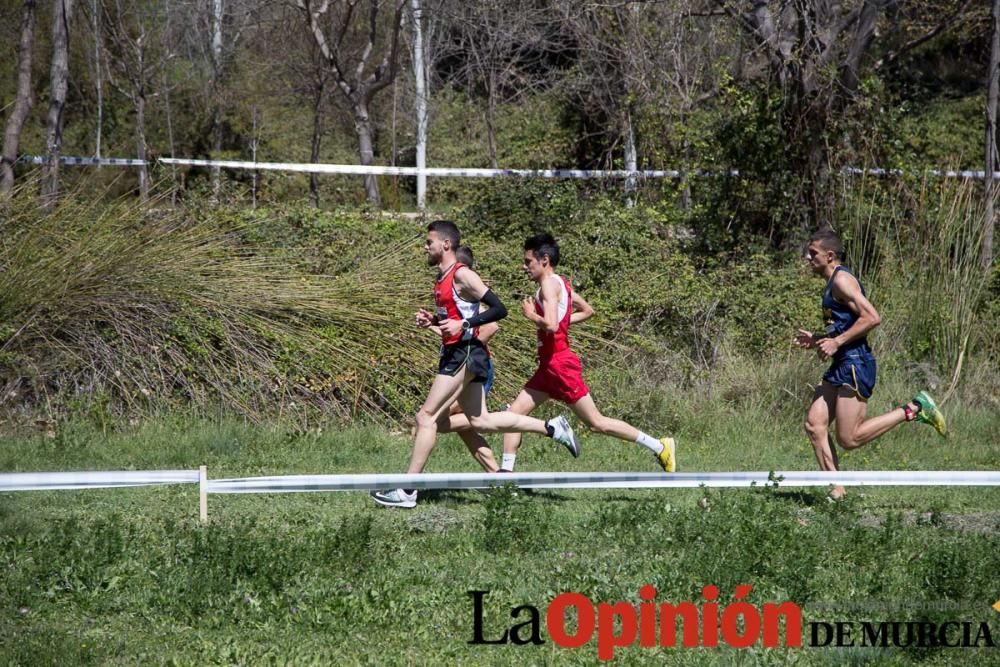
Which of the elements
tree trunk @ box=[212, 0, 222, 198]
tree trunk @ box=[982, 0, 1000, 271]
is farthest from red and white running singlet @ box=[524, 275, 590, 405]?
tree trunk @ box=[212, 0, 222, 198]

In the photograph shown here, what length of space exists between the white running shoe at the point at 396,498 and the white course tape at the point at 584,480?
362 millimetres

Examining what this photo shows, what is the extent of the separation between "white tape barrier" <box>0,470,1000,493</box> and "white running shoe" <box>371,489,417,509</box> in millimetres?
430

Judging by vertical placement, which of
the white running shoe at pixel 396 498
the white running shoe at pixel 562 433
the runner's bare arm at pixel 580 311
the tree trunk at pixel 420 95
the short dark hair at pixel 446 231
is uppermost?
the tree trunk at pixel 420 95

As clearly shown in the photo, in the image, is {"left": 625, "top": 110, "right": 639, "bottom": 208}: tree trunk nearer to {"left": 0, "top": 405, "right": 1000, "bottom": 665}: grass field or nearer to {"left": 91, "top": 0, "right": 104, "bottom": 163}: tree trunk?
{"left": 0, "top": 405, "right": 1000, "bottom": 665}: grass field

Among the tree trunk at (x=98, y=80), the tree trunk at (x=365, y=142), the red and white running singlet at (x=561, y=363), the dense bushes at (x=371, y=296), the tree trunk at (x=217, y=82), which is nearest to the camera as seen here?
the red and white running singlet at (x=561, y=363)

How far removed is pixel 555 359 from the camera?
27.5 ft

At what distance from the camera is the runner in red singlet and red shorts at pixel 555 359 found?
8234 mm

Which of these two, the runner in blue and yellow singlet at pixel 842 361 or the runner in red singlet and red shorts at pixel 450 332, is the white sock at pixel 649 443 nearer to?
the runner in blue and yellow singlet at pixel 842 361

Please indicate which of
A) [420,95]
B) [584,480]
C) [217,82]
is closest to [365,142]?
[420,95]

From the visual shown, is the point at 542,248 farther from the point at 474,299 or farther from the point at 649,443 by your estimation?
the point at 649,443

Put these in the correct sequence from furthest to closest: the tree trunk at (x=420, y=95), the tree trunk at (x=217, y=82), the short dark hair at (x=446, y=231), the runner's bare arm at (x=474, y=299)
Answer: the tree trunk at (x=217, y=82) < the tree trunk at (x=420, y=95) < the short dark hair at (x=446, y=231) < the runner's bare arm at (x=474, y=299)

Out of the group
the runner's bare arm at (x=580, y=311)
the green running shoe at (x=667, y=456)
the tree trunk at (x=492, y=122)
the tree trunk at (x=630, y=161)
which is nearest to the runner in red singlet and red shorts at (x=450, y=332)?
the runner's bare arm at (x=580, y=311)

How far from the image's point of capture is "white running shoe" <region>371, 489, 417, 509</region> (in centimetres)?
770

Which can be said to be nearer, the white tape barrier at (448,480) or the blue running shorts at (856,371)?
the white tape barrier at (448,480)
